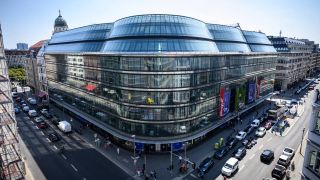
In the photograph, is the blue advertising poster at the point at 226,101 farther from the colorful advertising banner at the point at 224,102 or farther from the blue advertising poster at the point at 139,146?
the blue advertising poster at the point at 139,146

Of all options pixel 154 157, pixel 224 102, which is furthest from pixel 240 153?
pixel 154 157

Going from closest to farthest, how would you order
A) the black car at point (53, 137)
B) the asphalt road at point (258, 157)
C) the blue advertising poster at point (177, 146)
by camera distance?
1. the asphalt road at point (258, 157)
2. the blue advertising poster at point (177, 146)
3. the black car at point (53, 137)

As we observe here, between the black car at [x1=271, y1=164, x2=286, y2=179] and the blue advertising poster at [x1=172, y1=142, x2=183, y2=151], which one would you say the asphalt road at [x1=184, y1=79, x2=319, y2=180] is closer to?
the black car at [x1=271, y1=164, x2=286, y2=179]

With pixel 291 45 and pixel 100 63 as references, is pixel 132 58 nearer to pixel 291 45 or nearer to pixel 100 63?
pixel 100 63

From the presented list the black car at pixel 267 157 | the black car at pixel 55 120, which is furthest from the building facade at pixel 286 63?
Result: the black car at pixel 55 120

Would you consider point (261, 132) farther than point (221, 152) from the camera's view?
Yes

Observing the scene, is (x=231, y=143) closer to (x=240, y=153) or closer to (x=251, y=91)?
(x=240, y=153)
